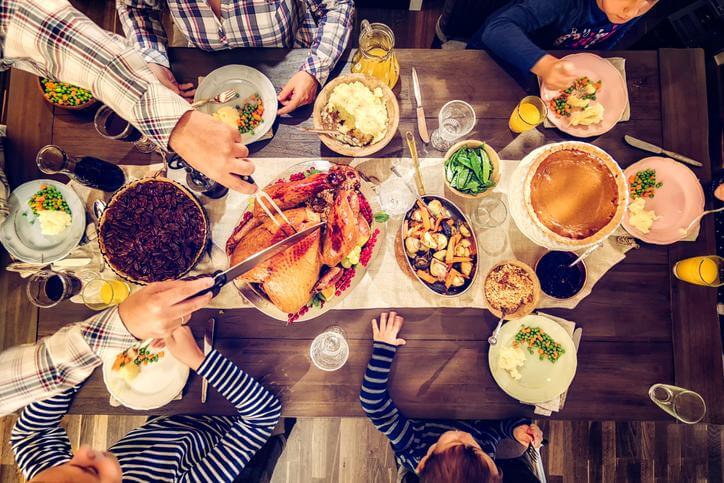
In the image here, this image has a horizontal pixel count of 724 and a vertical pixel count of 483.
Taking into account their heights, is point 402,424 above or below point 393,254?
below

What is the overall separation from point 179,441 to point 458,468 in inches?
44.4

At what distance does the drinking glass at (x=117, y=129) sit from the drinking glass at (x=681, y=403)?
2.11 meters

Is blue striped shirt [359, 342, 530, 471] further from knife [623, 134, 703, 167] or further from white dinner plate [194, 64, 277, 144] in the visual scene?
knife [623, 134, 703, 167]

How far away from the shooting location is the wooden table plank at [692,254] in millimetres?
1490

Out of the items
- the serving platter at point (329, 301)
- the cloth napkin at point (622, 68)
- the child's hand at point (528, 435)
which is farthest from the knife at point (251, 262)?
the child's hand at point (528, 435)

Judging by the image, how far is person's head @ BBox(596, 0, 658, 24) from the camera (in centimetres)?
152

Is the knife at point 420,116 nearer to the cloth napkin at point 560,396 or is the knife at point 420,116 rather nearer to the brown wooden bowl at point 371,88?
the brown wooden bowl at point 371,88

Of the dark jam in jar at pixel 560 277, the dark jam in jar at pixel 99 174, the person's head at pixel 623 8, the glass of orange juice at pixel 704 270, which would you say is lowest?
the dark jam in jar at pixel 560 277

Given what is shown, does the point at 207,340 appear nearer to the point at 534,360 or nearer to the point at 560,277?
the point at 534,360

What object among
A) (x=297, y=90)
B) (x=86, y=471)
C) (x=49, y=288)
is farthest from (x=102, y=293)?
(x=297, y=90)

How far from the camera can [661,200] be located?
1480 millimetres

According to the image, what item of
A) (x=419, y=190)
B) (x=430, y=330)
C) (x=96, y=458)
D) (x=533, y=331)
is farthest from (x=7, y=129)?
(x=533, y=331)

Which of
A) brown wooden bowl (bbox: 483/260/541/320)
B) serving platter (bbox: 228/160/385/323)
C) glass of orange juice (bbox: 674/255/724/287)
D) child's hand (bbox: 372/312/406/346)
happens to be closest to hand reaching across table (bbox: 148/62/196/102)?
serving platter (bbox: 228/160/385/323)

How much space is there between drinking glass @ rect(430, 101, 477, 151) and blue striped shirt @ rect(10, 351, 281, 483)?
1.16 m
